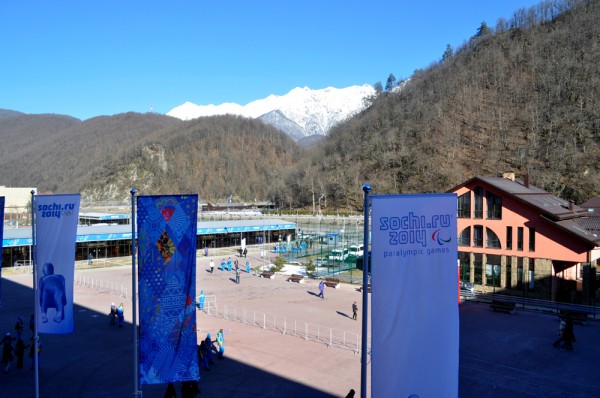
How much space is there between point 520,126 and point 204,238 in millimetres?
63011

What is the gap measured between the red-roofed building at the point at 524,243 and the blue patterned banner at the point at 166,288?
23.4m

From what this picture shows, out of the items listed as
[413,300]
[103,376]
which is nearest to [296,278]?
[103,376]

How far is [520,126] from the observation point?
292 feet

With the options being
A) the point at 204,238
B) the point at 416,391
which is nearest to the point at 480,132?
the point at 204,238

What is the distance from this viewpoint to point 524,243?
29.3m

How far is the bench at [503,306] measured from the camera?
2534 centimetres

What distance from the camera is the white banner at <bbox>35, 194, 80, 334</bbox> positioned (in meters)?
12.2

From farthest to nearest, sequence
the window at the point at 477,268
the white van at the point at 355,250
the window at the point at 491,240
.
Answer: the white van at the point at 355,250, the window at the point at 477,268, the window at the point at 491,240

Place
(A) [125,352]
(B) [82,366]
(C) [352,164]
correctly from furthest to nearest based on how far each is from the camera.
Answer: (C) [352,164], (A) [125,352], (B) [82,366]

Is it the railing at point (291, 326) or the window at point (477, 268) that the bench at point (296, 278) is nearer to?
the railing at point (291, 326)

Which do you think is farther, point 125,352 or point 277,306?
point 277,306

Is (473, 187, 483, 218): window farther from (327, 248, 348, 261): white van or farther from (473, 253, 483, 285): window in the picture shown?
(327, 248, 348, 261): white van

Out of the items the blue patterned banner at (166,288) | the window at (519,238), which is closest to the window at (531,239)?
the window at (519,238)

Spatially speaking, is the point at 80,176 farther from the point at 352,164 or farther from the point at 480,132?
the point at 480,132
